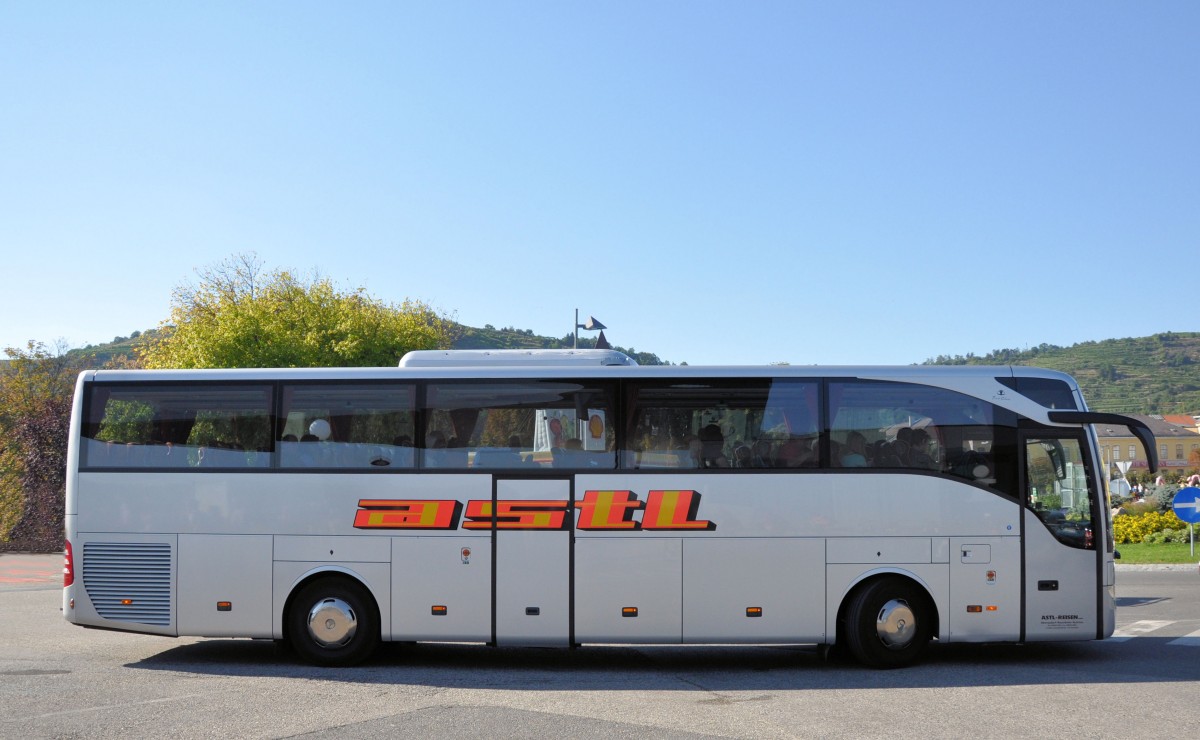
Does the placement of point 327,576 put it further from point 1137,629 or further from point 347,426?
point 1137,629

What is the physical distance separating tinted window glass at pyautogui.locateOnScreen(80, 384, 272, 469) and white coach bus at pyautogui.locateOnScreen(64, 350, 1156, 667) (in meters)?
0.03

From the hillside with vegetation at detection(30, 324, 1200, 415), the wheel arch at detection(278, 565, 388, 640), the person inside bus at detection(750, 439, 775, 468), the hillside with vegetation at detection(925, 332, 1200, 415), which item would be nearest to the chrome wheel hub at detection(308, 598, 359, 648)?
the wheel arch at detection(278, 565, 388, 640)

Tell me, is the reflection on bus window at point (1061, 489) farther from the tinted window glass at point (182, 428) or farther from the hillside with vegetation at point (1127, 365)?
the hillside with vegetation at point (1127, 365)

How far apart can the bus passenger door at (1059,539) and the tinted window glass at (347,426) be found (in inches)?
257

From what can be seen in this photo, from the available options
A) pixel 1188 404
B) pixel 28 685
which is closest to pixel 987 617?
pixel 28 685

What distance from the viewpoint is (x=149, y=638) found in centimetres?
1381

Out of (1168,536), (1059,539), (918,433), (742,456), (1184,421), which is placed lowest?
(1168,536)

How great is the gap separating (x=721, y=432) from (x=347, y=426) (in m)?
3.91

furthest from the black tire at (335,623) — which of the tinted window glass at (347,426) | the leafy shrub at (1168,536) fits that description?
the leafy shrub at (1168,536)

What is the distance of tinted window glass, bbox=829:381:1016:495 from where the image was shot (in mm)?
11258

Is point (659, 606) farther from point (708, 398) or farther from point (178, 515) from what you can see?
point (178, 515)

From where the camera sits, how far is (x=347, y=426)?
37.7 ft

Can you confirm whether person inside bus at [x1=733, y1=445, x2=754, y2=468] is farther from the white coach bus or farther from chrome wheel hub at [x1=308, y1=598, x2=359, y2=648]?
chrome wheel hub at [x1=308, y1=598, x2=359, y2=648]

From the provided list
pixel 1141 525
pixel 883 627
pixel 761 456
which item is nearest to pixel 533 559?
pixel 761 456
